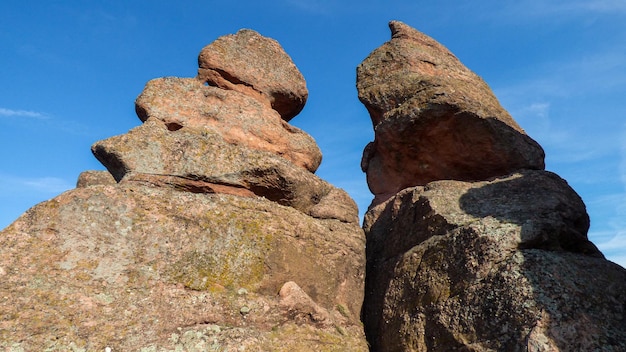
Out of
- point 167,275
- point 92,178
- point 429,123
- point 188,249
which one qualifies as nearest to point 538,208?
point 429,123

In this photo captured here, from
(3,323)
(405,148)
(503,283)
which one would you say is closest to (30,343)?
(3,323)

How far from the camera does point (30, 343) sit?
904cm

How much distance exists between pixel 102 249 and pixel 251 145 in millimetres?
6267

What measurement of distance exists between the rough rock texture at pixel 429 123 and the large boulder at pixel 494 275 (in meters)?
1.80

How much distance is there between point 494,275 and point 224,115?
926 cm

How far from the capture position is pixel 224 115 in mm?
16109

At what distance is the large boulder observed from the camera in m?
9.38

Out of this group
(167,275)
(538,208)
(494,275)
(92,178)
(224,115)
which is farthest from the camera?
(92,178)

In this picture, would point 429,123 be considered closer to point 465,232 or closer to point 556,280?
point 465,232

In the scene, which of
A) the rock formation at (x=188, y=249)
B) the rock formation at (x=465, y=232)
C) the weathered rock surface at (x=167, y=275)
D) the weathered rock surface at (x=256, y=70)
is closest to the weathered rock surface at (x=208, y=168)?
the rock formation at (x=188, y=249)

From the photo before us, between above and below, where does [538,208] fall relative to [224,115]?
below

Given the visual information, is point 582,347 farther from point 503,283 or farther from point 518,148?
point 518,148

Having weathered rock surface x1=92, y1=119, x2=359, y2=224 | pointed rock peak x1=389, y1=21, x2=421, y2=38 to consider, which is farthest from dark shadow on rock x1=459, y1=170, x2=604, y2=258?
pointed rock peak x1=389, y1=21, x2=421, y2=38

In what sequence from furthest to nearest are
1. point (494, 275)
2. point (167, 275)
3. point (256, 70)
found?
point (256, 70)
point (167, 275)
point (494, 275)
